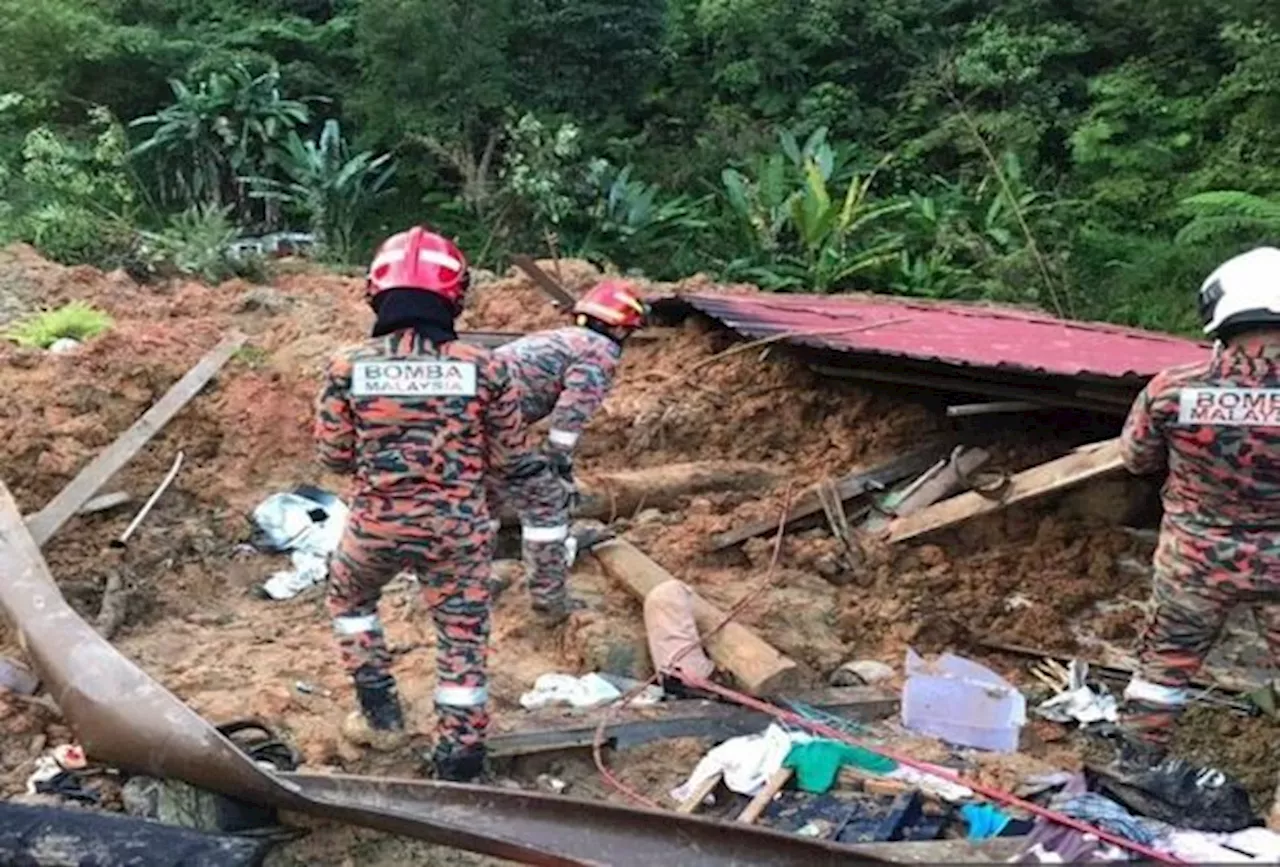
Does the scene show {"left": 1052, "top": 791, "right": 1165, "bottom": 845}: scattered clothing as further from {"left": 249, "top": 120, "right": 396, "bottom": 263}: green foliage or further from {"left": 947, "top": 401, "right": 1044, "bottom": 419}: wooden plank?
{"left": 249, "top": 120, "right": 396, "bottom": 263}: green foliage

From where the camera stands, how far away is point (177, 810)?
4.50 m

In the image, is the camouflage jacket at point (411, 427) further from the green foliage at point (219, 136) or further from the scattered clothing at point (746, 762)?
the green foliage at point (219, 136)

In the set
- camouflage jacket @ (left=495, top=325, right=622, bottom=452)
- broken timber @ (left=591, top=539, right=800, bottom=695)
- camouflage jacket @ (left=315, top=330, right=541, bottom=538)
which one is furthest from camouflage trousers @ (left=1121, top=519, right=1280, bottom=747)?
camouflage jacket @ (left=495, top=325, right=622, bottom=452)

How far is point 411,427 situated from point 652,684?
5.87ft

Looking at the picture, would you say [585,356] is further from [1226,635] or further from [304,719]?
[1226,635]

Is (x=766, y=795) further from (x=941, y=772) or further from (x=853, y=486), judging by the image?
(x=853, y=486)

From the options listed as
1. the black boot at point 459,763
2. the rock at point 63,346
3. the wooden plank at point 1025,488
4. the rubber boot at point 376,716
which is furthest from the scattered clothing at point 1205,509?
the rock at point 63,346

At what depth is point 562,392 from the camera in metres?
6.89

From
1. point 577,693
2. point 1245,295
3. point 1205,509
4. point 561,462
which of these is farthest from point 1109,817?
point 561,462

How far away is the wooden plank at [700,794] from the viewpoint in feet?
16.1

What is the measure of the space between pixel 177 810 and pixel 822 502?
422 cm

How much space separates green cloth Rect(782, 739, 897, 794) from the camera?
16.3 feet

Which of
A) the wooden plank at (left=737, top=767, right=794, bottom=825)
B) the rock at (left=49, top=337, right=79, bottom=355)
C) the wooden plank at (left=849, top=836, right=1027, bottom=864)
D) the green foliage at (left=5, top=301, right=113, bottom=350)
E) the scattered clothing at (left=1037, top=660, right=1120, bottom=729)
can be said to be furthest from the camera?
the green foliage at (left=5, top=301, right=113, bottom=350)

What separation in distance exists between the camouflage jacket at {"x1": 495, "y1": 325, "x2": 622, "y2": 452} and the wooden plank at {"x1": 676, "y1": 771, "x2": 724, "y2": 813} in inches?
87.3
